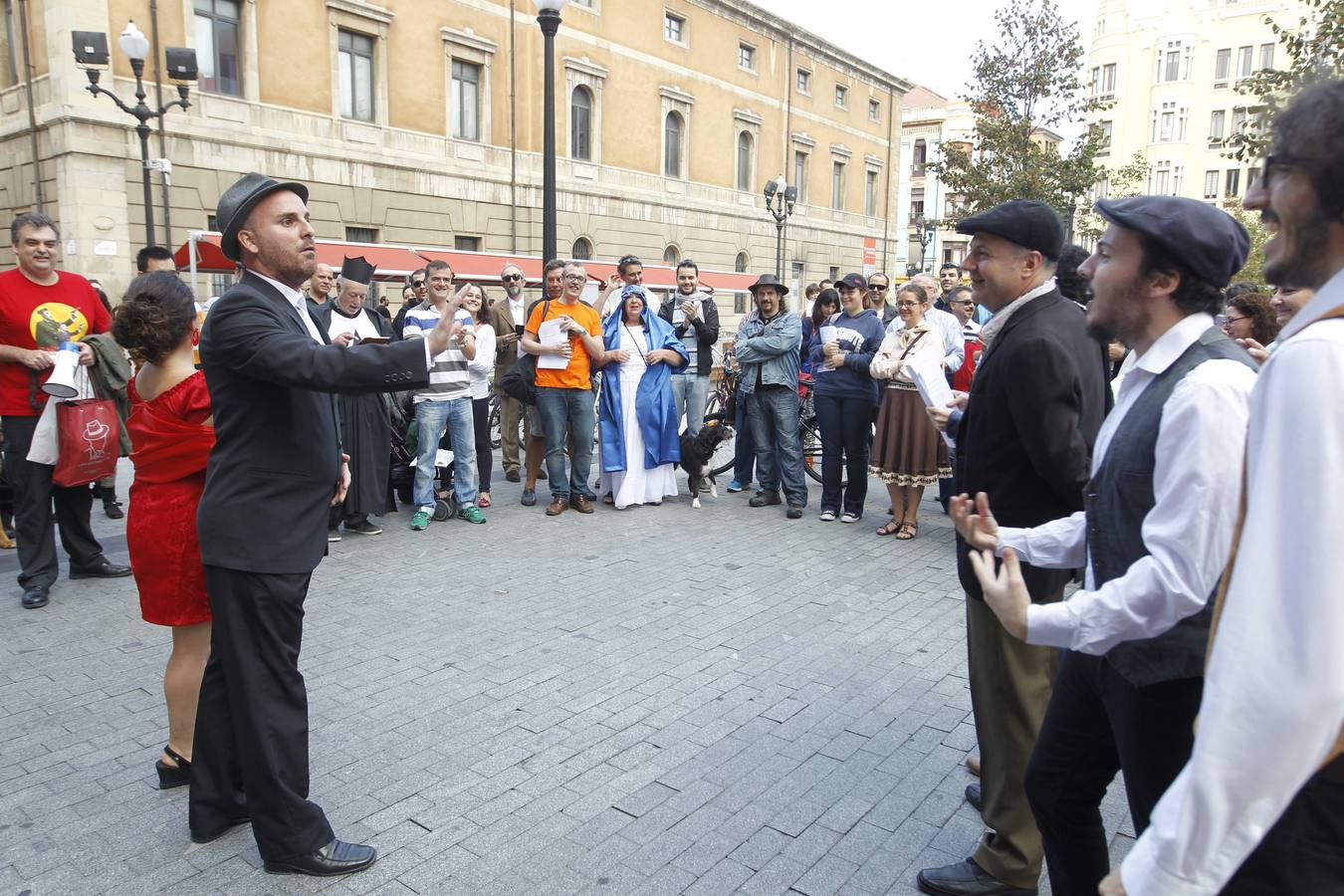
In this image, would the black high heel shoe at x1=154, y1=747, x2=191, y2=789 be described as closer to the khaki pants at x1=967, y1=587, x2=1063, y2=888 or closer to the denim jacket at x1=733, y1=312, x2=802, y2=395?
the khaki pants at x1=967, y1=587, x2=1063, y2=888

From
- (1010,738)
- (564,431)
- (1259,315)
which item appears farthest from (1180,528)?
(564,431)

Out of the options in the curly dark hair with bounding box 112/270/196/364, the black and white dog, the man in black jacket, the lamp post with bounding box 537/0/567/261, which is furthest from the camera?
the lamp post with bounding box 537/0/567/261

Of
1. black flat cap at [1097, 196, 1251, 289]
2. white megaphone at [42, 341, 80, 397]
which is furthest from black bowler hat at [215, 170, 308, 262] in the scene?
white megaphone at [42, 341, 80, 397]

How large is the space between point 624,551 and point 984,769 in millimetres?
4300

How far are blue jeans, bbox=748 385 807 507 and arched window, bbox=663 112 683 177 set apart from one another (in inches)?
1095

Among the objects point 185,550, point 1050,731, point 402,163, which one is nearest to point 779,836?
point 1050,731

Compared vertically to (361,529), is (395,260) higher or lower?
higher

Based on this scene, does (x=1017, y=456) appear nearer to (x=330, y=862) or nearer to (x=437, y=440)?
(x=330, y=862)

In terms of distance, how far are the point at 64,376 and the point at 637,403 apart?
460cm

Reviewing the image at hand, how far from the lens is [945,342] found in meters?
7.66

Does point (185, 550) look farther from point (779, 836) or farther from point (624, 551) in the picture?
point (624, 551)

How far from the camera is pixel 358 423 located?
23.4ft

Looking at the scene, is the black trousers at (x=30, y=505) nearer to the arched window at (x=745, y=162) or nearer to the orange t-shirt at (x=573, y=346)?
the orange t-shirt at (x=573, y=346)

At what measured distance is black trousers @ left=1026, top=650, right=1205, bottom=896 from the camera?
1.83 metres
